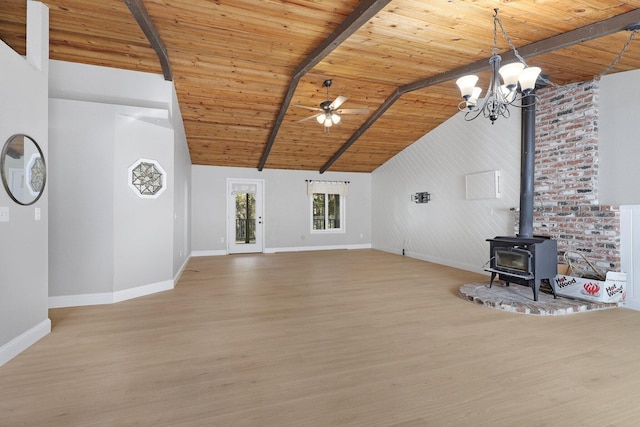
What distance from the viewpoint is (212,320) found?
10.7ft

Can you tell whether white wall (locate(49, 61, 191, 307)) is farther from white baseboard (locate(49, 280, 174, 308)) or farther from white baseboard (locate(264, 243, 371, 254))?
white baseboard (locate(264, 243, 371, 254))

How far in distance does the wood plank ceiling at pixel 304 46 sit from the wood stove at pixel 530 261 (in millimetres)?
2239

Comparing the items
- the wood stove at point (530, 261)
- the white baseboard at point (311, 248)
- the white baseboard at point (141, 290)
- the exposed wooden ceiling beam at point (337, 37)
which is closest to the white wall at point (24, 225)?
the white baseboard at point (141, 290)

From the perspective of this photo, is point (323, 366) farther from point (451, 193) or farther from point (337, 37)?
point (451, 193)

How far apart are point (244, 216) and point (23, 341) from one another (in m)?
6.10

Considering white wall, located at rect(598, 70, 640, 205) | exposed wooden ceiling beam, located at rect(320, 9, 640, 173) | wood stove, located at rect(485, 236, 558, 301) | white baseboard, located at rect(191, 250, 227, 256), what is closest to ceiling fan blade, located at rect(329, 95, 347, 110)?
exposed wooden ceiling beam, located at rect(320, 9, 640, 173)

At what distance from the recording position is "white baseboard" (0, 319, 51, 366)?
7.68 ft

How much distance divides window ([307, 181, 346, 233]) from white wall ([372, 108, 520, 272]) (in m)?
1.27

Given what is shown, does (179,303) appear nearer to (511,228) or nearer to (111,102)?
(111,102)

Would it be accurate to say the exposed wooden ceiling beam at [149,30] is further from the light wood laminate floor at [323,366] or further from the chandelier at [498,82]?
the chandelier at [498,82]

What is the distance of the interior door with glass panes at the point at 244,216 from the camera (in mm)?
8391

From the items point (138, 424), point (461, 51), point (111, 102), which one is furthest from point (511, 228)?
point (111, 102)

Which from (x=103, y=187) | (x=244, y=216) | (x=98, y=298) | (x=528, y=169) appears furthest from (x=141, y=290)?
(x=528, y=169)

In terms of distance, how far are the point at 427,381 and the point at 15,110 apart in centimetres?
375
